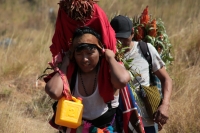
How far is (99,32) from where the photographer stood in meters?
2.96

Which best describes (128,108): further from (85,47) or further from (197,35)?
(197,35)

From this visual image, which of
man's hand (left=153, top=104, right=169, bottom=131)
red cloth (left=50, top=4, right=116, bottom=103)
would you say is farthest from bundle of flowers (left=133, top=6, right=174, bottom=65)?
red cloth (left=50, top=4, right=116, bottom=103)

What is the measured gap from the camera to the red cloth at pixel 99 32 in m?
2.91

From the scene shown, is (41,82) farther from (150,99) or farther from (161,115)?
(161,115)

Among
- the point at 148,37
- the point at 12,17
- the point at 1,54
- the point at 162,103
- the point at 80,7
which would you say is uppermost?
the point at 80,7

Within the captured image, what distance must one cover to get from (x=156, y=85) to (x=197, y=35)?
447 cm

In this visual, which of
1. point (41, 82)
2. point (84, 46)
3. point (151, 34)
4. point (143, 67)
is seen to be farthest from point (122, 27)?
point (41, 82)

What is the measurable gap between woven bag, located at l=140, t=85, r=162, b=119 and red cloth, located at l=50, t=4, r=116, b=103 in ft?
2.10

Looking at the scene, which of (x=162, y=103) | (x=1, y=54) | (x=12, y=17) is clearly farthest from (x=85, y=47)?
(x=12, y=17)

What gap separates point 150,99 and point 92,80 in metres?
0.69

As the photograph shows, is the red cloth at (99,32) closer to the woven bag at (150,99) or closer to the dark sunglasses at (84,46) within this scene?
the dark sunglasses at (84,46)

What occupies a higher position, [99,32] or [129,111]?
[99,32]

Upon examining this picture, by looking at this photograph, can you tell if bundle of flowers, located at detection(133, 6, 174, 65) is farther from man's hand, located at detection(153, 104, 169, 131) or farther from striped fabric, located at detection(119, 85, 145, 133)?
striped fabric, located at detection(119, 85, 145, 133)

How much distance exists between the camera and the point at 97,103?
2.95m
